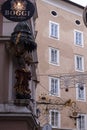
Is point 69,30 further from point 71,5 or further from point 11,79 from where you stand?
point 11,79

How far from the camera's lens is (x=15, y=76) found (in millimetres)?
12781

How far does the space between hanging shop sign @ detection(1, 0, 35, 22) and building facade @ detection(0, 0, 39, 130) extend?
2.08 ft

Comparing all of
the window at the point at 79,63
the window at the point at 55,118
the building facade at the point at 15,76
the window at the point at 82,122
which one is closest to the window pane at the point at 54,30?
the window at the point at 79,63

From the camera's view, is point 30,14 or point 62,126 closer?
point 30,14

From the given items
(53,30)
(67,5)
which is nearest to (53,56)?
(53,30)

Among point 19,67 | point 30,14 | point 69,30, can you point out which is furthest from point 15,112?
point 69,30

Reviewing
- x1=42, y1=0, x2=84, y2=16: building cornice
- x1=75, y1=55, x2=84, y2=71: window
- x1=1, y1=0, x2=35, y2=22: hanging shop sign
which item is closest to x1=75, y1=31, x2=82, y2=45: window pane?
x1=75, y1=55, x2=84, y2=71: window

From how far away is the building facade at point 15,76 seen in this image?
1233 cm

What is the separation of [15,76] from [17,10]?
2.04 m

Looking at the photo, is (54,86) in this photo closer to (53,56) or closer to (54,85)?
(54,85)

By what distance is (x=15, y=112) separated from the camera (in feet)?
40.4

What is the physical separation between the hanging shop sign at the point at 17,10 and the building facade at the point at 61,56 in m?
17.3

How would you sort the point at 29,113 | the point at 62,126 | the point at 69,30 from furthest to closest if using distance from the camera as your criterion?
the point at 69,30
the point at 62,126
the point at 29,113

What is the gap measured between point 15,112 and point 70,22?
23482 millimetres
